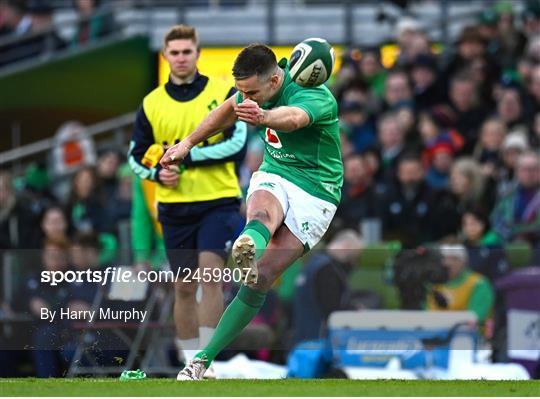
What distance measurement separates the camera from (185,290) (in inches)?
474

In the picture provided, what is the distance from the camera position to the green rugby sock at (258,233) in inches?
394

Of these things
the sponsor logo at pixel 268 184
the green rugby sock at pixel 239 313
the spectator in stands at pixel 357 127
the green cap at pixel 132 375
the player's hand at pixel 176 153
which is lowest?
the green cap at pixel 132 375

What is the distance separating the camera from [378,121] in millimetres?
19312

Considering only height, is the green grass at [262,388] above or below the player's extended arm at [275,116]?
below

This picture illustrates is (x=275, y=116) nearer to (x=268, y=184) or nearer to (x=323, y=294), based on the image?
(x=268, y=184)

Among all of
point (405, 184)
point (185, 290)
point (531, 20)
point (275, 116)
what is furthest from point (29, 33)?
point (275, 116)

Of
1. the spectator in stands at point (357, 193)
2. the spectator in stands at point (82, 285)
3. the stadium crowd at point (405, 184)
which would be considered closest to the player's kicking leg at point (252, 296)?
the spectator in stands at point (82, 285)

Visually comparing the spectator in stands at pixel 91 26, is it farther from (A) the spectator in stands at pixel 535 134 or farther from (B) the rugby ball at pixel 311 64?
(B) the rugby ball at pixel 311 64

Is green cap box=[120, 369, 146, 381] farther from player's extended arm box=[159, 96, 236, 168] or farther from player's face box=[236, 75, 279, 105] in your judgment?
player's face box=[236, 75, 279, 105]

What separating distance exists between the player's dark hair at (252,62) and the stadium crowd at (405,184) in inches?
110

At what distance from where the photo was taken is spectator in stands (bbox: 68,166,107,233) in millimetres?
18688

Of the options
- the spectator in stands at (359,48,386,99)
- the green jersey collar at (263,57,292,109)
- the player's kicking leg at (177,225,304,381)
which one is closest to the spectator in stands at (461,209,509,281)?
the spectator in stands at (359,48,386,99)

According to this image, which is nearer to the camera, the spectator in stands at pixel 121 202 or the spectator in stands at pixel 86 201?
the spectator in stands at pixel 121 202

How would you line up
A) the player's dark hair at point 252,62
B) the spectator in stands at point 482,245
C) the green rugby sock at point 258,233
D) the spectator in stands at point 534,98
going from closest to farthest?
the green rugby sock at point 258,233 < the player's dark hair at point 252,62 < the spectator in stands at point 482,245 < the spectator in stands at point 534,98
